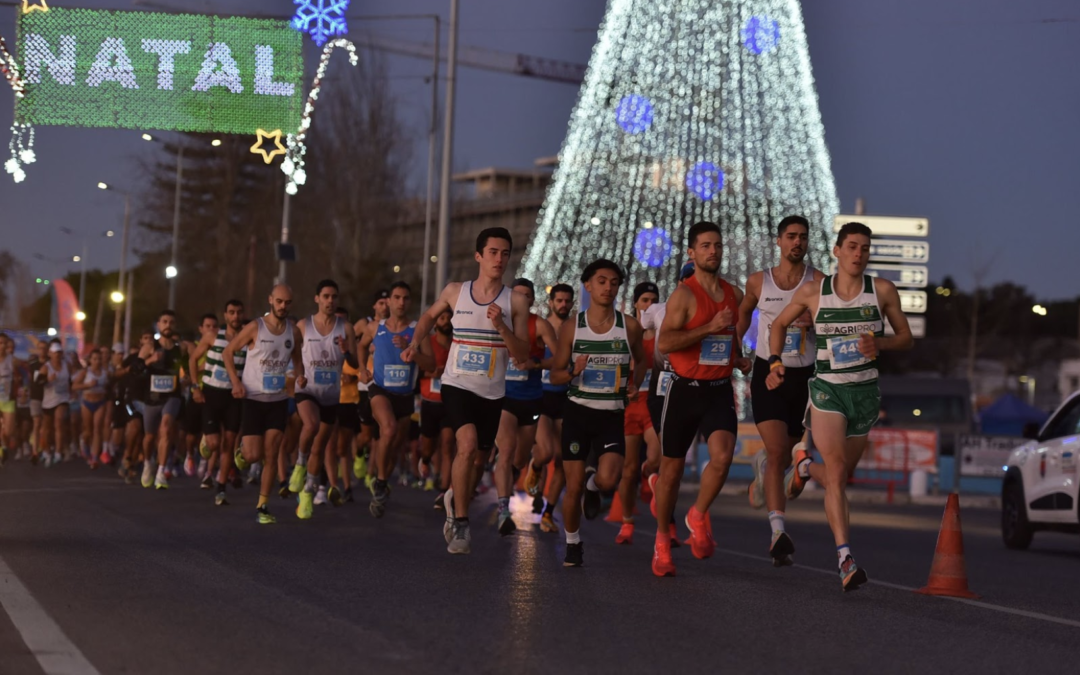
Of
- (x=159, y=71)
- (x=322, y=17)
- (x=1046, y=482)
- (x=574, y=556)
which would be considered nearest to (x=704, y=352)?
(x=574, y=556)

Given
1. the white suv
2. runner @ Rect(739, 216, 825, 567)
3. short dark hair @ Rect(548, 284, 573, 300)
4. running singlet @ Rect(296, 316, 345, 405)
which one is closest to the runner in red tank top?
runner @ Rect(739, 216, 825, 567)

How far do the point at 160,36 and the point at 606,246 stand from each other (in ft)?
49.7

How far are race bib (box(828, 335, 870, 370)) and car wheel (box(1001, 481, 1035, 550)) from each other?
840 cm

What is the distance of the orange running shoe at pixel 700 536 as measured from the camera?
436 inches

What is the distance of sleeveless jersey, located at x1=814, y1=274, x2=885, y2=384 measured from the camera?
388 inches

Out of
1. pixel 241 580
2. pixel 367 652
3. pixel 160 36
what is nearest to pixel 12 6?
pixel 160 36

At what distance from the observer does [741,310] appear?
10984mm

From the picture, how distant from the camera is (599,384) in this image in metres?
11.5

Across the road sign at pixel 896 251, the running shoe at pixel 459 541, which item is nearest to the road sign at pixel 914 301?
the road sign at pixel 896 251

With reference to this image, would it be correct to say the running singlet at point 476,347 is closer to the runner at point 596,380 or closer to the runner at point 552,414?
the runner at point 596,380

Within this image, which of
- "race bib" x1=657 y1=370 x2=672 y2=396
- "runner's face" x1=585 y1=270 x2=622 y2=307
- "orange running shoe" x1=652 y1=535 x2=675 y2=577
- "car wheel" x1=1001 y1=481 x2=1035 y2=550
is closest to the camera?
"orange running shoe" x1=652 y1=535 x2=675 y2=577

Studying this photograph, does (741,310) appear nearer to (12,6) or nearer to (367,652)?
(367,652)

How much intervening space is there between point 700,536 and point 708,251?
202cm

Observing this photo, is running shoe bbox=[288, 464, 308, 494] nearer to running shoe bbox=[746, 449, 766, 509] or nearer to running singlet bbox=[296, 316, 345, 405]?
running singlet bbox=[296, 316, 345, 405]
